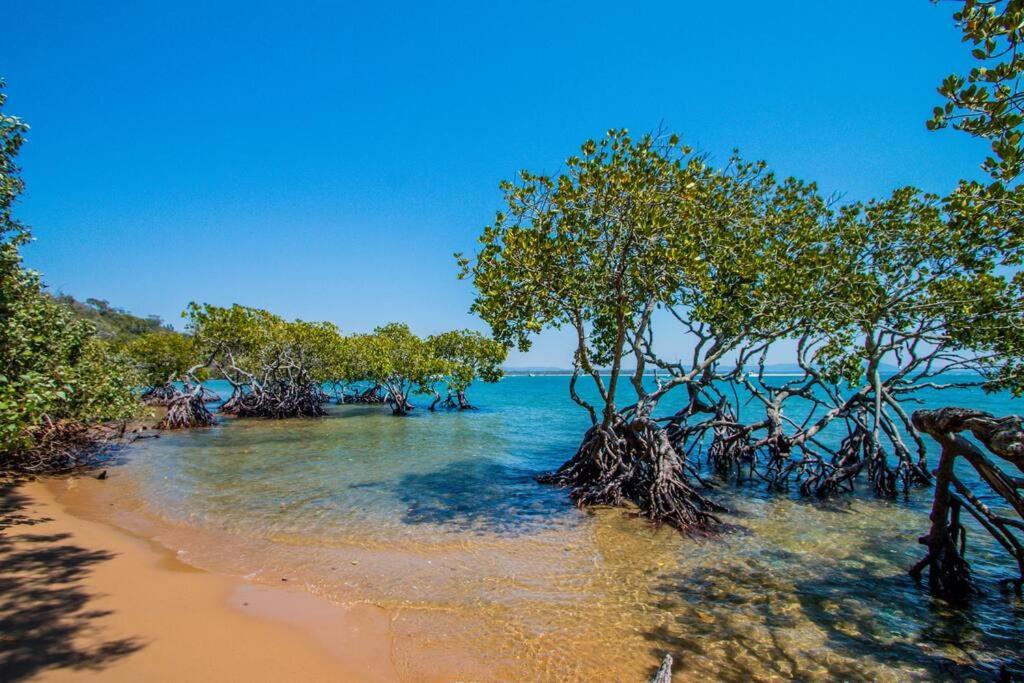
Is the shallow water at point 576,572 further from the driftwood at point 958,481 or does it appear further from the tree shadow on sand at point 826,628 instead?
the driftwood at point 958,481

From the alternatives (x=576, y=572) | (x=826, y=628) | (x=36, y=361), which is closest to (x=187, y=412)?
(x=36, y=361)

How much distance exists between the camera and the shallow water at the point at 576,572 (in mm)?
5094

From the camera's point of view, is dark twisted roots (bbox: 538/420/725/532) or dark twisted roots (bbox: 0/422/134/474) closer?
dark twisted roots (bbox: 538/420/725/532)

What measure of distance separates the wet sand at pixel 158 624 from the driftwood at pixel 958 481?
5623 millimetres

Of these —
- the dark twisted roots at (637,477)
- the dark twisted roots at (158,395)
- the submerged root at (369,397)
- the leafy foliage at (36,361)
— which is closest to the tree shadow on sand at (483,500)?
the dark twisted roots at (637,477)

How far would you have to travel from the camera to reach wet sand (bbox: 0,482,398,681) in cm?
445

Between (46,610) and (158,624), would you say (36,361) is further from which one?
(158,624)

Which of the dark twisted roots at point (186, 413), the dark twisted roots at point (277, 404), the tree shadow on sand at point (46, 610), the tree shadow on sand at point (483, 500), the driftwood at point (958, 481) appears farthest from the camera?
the dark twisted roots at point (277, 404)

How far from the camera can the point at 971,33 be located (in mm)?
3613

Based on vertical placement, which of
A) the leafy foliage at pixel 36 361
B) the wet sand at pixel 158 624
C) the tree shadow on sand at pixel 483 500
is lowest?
the tree shadow on sand at pixel 483 500

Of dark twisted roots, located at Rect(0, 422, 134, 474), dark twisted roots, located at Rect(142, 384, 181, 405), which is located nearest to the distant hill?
dark twisted roots, located at Rect(142, 384, 181, 405)

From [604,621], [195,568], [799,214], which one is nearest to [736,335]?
[799,214]

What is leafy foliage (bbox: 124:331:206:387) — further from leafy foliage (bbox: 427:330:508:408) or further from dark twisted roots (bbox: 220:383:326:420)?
leafy foliage (bbox: 427:330:508:408)

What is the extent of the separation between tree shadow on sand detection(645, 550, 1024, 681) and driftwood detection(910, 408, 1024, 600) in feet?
1.19
